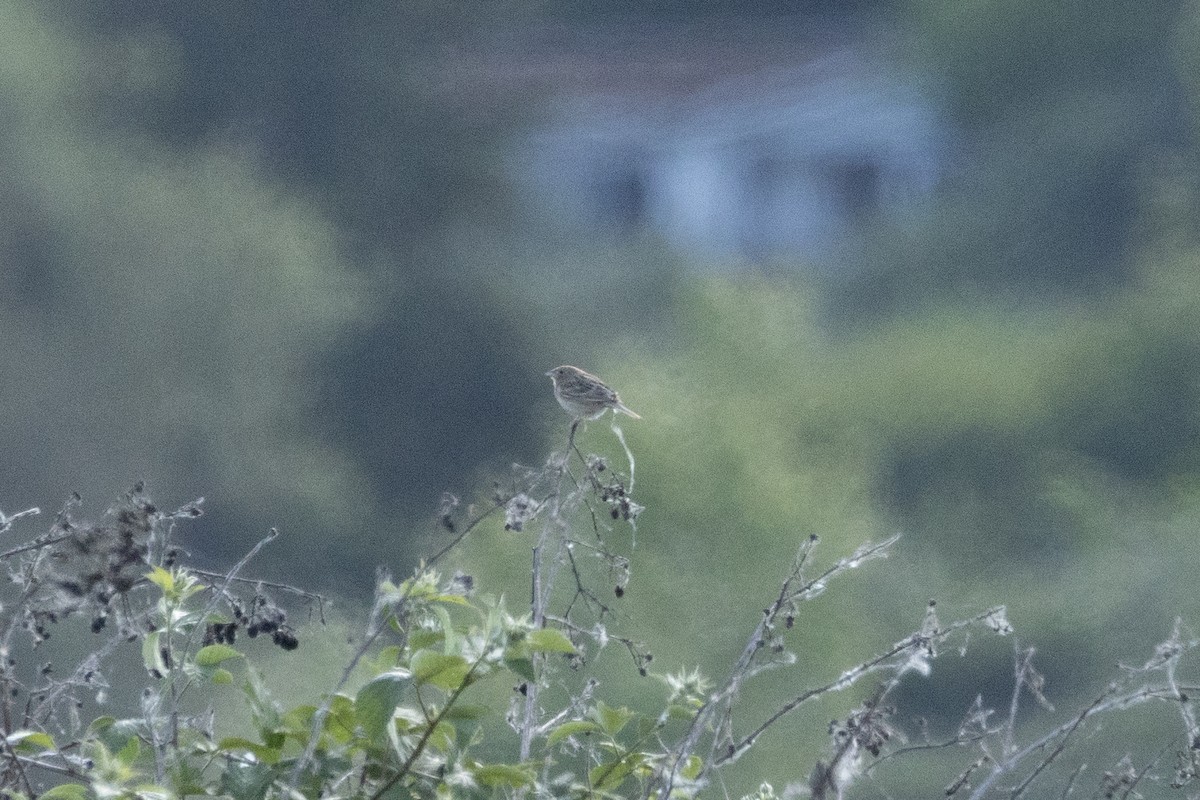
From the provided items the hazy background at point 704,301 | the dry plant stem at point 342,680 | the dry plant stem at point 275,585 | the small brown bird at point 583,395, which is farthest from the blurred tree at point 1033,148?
the dry plant stem at point 342,680

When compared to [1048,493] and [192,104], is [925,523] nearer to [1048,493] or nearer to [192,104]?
[1048,493]

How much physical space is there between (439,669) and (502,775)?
9cm

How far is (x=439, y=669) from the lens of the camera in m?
1.12

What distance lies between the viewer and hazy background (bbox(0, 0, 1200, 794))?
360 cm

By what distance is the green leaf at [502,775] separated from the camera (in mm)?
1143

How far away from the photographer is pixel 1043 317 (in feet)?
14.3

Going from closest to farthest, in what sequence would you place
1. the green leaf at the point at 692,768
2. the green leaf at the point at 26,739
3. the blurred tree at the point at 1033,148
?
the green leaf at the point at 26,739 < the green leaf at the point at 692,768 < the blurred tree at the point at 1033,148

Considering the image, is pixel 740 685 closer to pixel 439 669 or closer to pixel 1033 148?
pixel 439 669

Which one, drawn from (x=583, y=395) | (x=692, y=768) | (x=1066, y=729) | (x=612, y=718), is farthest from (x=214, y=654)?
(x=583, y=395)

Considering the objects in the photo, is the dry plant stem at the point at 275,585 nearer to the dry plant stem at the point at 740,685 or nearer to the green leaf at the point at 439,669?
the green leaf at the point at 439,669

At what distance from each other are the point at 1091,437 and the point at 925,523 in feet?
1.88

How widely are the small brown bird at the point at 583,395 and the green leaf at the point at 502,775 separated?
1.51 metres

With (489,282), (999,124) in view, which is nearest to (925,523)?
(489,282)

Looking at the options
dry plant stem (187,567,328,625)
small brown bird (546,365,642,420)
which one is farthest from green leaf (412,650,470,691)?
small brown bird (546,365,642,420)
